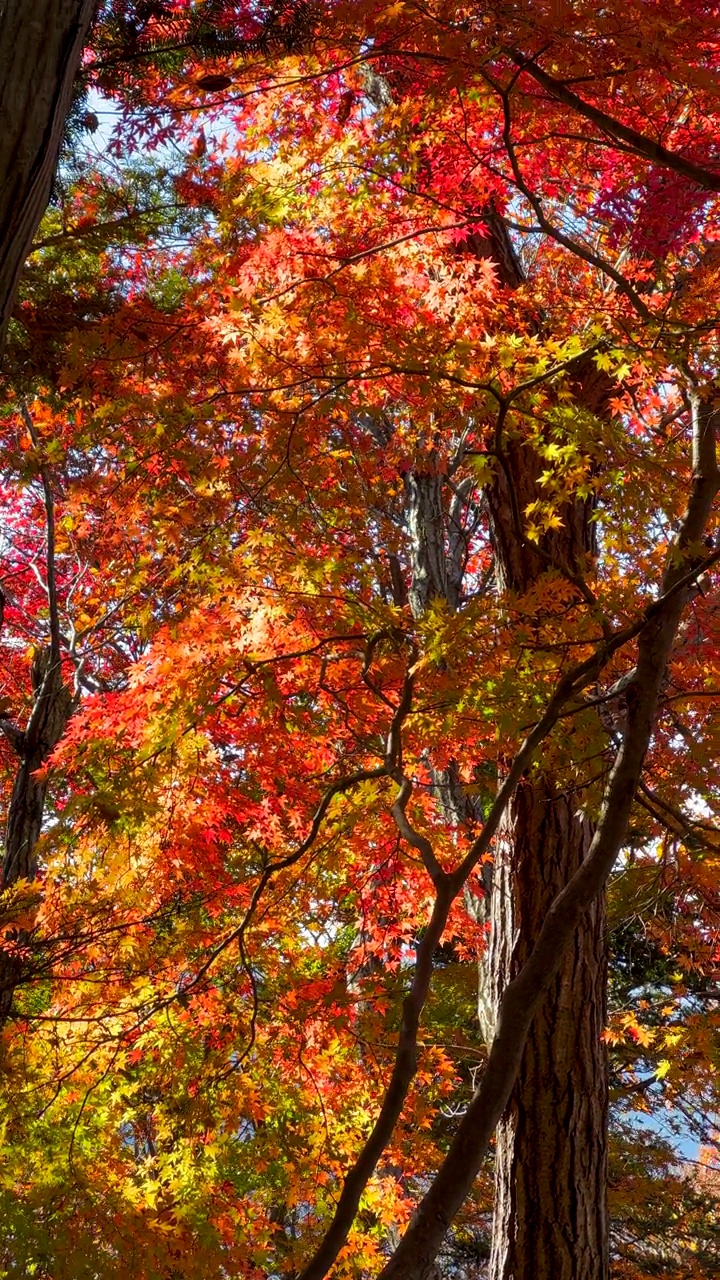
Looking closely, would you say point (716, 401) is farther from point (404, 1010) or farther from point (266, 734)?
point (266, 734)

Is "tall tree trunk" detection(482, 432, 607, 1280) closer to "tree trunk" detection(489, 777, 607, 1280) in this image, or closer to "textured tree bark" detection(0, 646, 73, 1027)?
"tree trunk" detection(489, 777, 607, 1280)

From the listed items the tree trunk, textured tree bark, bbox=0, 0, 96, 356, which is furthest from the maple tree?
textured tree bark, bbox=0, 0, 96, 356

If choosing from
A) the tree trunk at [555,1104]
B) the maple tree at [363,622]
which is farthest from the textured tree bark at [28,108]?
the tree trunk at [555,1104]

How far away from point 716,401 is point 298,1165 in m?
5.32

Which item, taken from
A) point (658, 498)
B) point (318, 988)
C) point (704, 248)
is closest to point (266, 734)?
point (318, 988)

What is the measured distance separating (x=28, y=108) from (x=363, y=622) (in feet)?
8.10

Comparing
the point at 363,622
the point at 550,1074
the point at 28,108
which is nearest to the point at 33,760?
the point at 363,622

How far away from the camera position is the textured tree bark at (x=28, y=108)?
200cm

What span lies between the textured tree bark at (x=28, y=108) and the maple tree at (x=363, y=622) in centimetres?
153

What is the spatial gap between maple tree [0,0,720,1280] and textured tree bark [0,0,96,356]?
153 cm

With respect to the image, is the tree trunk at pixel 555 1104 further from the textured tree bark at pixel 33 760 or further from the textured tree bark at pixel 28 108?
the textured tree bark at pixel 33 760

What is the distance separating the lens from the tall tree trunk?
3.99 m

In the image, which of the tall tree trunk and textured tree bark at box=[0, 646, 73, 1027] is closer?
the tall tree trunk

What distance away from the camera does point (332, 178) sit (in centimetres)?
445
